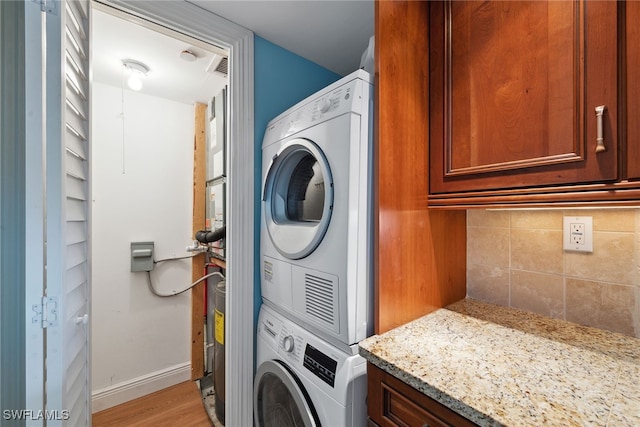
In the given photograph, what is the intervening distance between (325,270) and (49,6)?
3.95 ft

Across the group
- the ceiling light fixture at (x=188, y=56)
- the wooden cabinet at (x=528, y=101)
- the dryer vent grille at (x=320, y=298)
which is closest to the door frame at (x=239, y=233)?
the ceiling light fixture at (x=188, y=56)

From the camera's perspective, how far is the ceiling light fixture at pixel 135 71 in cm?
172

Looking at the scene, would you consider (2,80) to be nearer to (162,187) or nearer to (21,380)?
(21,380)

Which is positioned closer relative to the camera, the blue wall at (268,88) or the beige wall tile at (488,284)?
the beige wall tile at (488,284)

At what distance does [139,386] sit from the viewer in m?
2.02

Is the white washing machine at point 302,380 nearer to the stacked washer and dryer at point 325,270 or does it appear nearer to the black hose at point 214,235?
the stacked washer and dryer at point 325,270

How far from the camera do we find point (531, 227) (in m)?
1.08

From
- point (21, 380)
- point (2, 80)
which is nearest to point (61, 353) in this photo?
point (21, 380)

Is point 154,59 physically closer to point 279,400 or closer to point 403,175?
point 403,175

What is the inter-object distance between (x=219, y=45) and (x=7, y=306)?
139 centimetres

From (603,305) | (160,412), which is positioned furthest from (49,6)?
(160,412)

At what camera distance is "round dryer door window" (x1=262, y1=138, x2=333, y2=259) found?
3.38 ft

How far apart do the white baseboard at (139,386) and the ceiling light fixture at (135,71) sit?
2.18 metres

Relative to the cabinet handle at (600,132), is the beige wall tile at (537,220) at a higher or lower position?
lower
